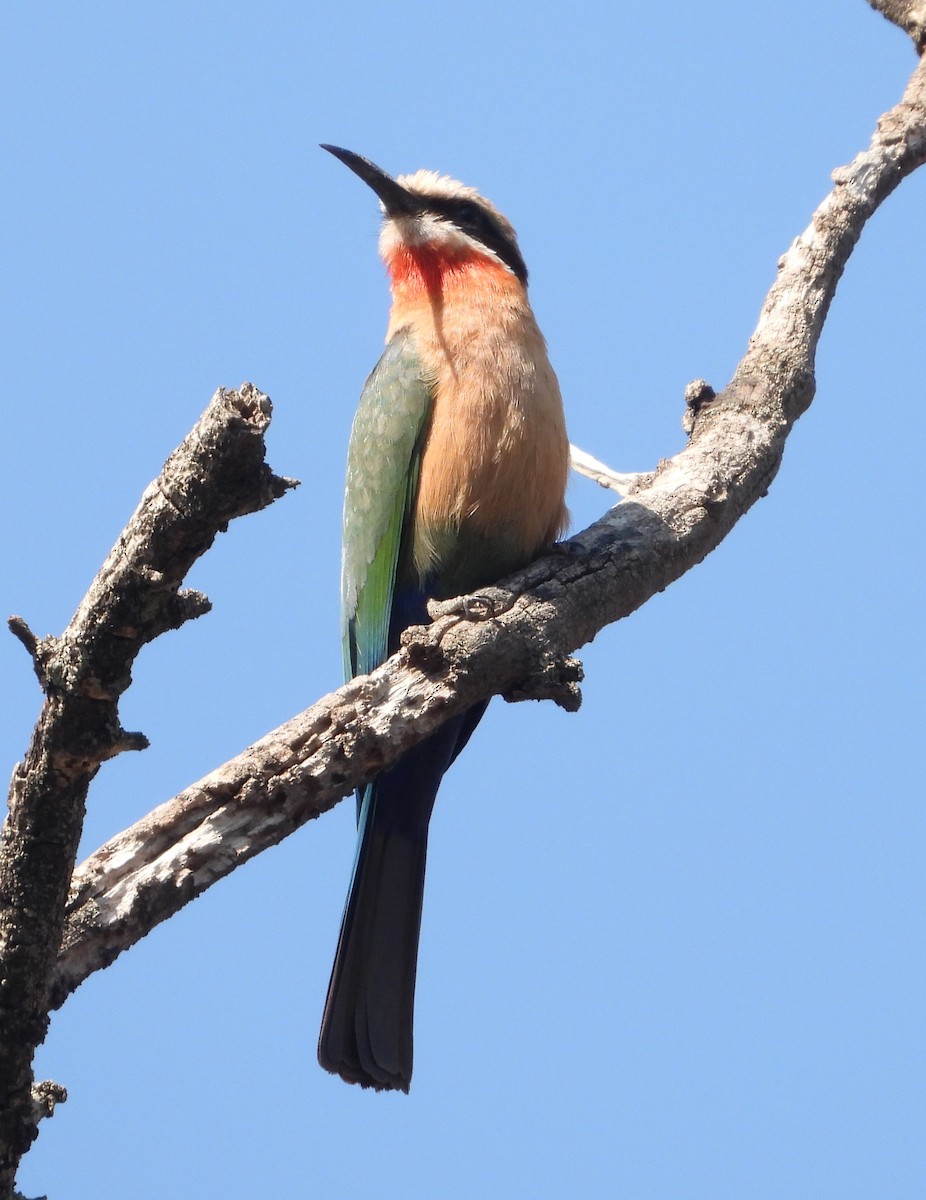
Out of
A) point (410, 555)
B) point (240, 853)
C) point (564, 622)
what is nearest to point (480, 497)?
point (410, 555)

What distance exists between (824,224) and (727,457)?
161 centimetres

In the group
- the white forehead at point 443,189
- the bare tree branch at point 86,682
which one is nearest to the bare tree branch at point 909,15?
the white forehead at point 443,189

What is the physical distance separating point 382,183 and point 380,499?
203 centimetres

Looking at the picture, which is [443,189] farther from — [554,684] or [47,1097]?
[47,1097]

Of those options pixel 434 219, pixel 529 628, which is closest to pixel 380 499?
pixel 529 628

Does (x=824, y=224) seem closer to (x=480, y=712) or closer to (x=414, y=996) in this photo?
(x=480, y=712)

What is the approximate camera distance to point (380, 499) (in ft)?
19.6

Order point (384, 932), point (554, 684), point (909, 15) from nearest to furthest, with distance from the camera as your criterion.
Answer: point (554, 684), point (384, 932), point (909, 15)

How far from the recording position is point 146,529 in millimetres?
3543

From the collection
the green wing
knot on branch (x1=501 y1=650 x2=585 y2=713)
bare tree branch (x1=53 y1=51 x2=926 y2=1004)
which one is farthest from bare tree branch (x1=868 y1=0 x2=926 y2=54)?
knot on branch (x1=501 y1=650 x2=585 y2=713)

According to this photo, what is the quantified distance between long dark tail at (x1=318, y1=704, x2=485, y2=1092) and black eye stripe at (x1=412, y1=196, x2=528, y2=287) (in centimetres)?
269

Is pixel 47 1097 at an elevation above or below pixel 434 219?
below

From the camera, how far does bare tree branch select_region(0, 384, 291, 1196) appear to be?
3502 millimetres

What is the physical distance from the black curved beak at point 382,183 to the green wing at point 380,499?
3.83 feet
